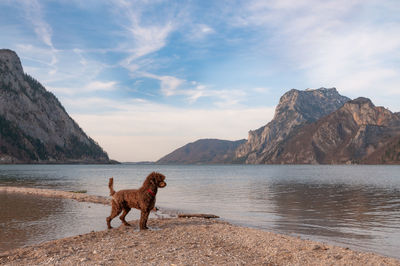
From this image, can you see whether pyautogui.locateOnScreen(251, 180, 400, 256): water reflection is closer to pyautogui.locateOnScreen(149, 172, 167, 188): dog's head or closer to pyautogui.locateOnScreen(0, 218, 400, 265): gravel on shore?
pyautogui.locateOnScreen(0, 218, 400, 265): gravel on shore

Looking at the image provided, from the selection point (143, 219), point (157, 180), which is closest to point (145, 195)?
point (157, 180)

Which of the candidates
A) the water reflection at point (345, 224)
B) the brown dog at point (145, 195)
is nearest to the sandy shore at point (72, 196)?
the brown dog at point (145, 195)

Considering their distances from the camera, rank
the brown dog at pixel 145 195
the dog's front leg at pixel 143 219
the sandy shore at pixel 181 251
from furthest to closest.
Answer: the dog's front leg at pixel 143 219
the brown dog at pixel 145 195
the sandy shore at pixel 181 251

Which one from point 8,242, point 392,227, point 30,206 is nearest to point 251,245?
point 8,242

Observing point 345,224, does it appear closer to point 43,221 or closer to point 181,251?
point 181,251

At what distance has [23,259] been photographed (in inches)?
415

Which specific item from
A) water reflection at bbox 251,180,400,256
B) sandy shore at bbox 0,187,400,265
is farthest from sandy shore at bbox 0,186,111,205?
sandy shore at bbox 0,187,400,265

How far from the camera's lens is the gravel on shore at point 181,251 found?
33.6ft

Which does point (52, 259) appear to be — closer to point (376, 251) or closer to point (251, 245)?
point (251, 245)

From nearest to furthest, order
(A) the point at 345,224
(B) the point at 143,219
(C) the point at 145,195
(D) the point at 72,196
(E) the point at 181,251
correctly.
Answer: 1. (E) the point at 181,251
2. (C) the point at 145,195
3. (B) the point at 143,219
4. (A) the point at 345,224
5. (D) the point at 72,196

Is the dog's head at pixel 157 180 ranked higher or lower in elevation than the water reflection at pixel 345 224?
higher

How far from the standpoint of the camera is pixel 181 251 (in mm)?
11141

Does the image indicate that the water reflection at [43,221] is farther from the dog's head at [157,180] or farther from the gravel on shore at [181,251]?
the dog's head at [157,180]

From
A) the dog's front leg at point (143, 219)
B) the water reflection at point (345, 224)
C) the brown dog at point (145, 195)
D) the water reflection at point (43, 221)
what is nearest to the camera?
the brown dog at point (145, 195)
